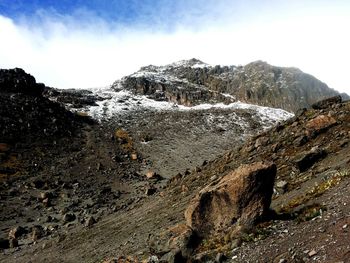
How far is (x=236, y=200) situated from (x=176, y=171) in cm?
5233

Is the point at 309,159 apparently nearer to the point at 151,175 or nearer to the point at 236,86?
the point at 151,175

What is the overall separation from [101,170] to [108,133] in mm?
25713

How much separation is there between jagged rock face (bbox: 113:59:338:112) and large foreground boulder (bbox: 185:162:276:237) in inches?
4459

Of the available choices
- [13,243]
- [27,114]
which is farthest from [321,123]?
[27,114]

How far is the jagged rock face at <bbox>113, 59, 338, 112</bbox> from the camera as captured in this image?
13350cm

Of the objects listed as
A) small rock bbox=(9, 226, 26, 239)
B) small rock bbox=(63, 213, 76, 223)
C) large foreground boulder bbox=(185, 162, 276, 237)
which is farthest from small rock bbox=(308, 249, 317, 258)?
small rock bbox=(63, 213, 76, 223)

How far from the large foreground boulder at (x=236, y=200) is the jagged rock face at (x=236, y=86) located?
113265 millimetres

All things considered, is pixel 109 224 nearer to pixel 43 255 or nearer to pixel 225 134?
pixel 43 255

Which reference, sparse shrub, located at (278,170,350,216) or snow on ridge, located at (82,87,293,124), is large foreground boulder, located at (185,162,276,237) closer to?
sparse shrub, located at (278,170,350,216)

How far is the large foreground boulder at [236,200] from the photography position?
1822 cm

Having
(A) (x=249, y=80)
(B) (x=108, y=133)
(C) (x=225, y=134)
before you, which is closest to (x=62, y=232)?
(B) (x=108, y=133)

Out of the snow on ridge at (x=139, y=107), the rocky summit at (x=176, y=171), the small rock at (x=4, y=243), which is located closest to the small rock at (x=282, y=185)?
the rocky summit at (x=176, y=171)

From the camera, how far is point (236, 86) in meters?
146

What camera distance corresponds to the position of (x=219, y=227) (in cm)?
1909
